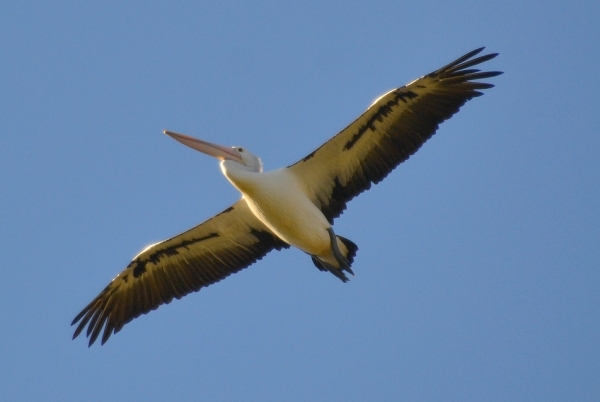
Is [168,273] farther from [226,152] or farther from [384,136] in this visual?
[384,136]

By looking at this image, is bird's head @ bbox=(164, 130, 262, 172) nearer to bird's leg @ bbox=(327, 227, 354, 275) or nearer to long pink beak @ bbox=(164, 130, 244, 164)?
long pink beak @ bbox=(164, 130, 244, 164)

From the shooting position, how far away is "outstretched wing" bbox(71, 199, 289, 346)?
17.4 metres

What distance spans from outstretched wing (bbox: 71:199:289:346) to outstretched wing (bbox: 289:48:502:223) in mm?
1424

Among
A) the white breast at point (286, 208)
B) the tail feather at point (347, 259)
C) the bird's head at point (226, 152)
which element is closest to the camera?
the white breast at point (286, 208)

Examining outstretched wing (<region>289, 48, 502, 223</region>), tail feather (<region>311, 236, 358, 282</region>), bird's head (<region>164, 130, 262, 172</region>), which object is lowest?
tail feather (<region>311, 236, 358, 282</region>)

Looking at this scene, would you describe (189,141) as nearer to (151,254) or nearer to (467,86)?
(151,254)

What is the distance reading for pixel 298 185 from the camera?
1633 centimetres

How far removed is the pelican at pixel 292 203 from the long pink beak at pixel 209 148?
0.05ft

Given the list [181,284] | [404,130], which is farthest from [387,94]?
[181,284]

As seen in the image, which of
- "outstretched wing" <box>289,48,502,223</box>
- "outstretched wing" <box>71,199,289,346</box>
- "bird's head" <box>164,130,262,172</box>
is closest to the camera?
"outstretched wing" <box>289,48,502,223</box>

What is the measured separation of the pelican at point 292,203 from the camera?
15.7m

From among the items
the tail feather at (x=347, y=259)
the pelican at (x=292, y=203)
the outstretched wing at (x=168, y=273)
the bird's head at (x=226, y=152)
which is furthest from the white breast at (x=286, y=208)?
the outstretched wing at (x=168, y=273)

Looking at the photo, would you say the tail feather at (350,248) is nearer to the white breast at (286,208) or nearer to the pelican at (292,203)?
the pelican at (292,203)

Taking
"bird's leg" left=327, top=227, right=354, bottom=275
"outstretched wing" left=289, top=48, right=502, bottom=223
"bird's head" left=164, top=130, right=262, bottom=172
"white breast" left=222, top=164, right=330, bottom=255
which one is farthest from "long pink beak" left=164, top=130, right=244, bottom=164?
"bird's leg" left=327, top=227, right=354, bottom=275
